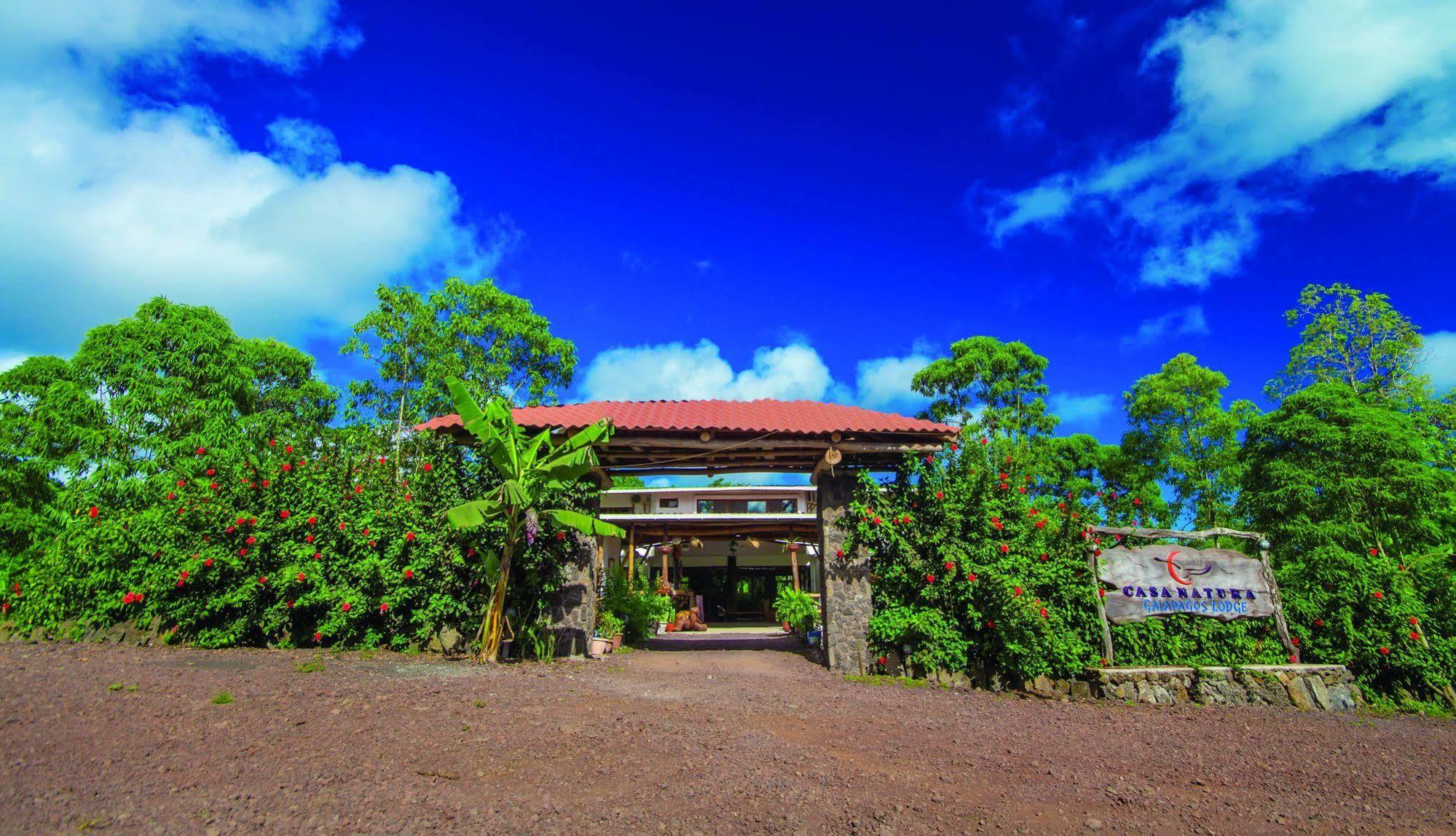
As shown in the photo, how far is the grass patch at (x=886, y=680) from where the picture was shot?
8211 mm

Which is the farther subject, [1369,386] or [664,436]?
[1369,386]

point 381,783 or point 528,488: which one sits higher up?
point 528,488

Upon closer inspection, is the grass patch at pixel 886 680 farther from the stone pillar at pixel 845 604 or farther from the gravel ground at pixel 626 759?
the gravel ground at pixel 626 759

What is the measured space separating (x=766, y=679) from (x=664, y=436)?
349 cm

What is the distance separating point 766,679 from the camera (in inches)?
337

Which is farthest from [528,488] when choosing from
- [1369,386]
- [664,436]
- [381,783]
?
[1369,386]

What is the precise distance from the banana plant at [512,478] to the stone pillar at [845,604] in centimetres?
302

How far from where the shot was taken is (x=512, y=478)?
8203 mm

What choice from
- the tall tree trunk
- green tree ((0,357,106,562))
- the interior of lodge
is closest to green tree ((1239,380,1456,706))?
the tall tree trunk

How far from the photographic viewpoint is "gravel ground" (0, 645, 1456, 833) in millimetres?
3293

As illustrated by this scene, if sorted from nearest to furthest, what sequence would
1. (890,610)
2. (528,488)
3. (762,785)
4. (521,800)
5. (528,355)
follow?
(521,800), (762,785), (528,488), (890,610), (528,355)

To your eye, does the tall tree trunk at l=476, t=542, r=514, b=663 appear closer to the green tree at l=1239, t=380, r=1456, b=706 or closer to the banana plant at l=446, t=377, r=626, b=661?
the banana plant at l=446, t=377, r=626, b=661

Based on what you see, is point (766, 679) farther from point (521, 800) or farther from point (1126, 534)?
point (521, 800)

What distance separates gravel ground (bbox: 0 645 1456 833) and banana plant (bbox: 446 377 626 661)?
48.7 inches
